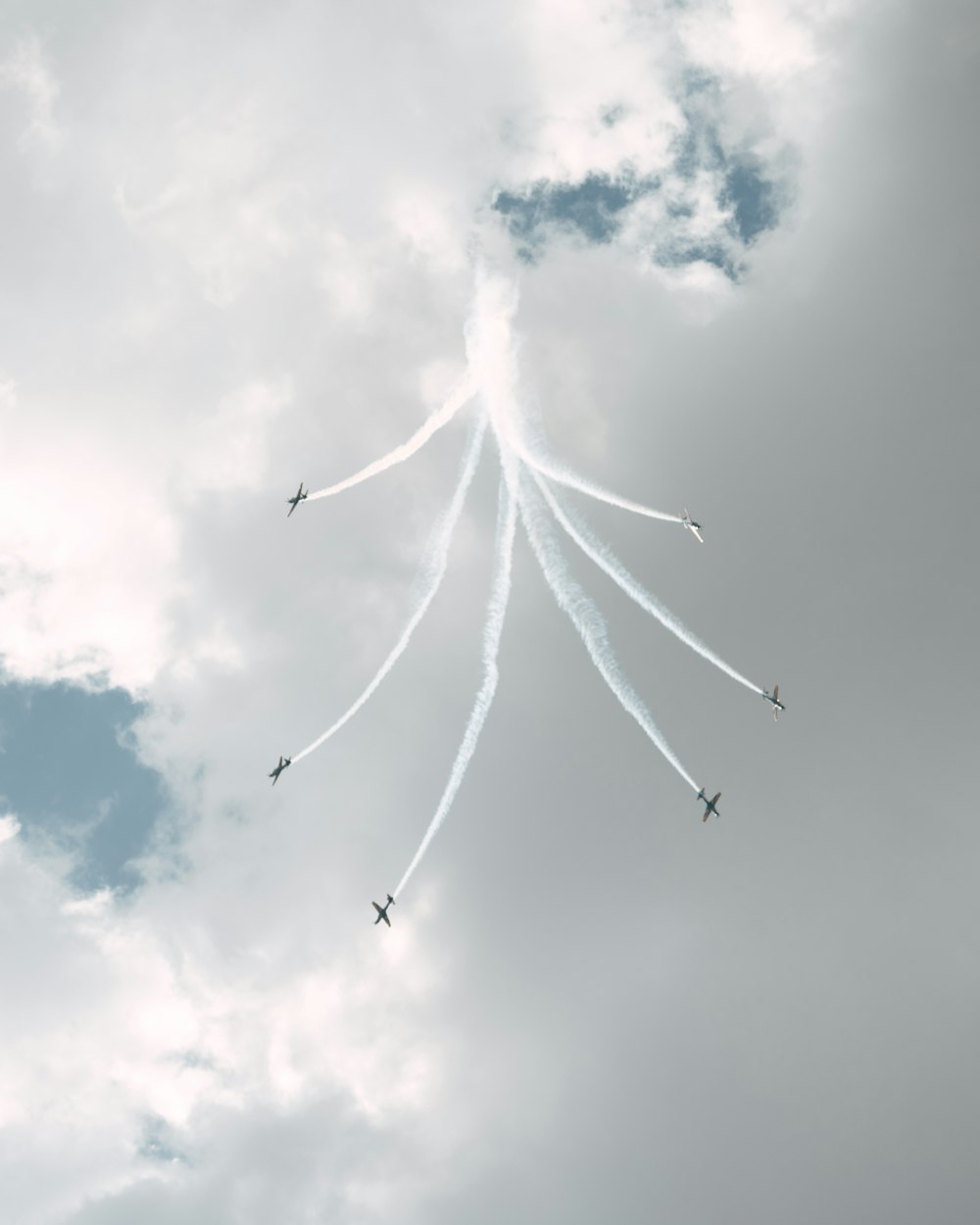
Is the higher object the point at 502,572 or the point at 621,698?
the point at 502,572

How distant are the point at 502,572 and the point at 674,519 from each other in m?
14.0

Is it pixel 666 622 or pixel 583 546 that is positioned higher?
pixel 583 546

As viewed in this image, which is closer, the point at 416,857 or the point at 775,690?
the point at 416,857

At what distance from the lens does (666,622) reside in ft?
195

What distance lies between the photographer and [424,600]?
193 feet

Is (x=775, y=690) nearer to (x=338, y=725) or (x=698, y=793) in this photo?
(x=698, y=793)

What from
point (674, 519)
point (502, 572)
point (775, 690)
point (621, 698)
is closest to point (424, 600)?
point (502, 572)

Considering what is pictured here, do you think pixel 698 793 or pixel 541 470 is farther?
pixel 698 793

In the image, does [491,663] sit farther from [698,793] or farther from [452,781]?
[698,793]

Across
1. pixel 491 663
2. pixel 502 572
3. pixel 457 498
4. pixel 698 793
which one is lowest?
pixel 698 793

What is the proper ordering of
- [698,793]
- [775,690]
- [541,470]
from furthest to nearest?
[775,690] < [698,793] < [541,470]

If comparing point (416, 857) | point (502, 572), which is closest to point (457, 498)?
point (502, 572)

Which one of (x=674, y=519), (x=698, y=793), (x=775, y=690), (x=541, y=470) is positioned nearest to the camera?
(x=541, y=470)

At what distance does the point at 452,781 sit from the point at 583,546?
18.1 m
